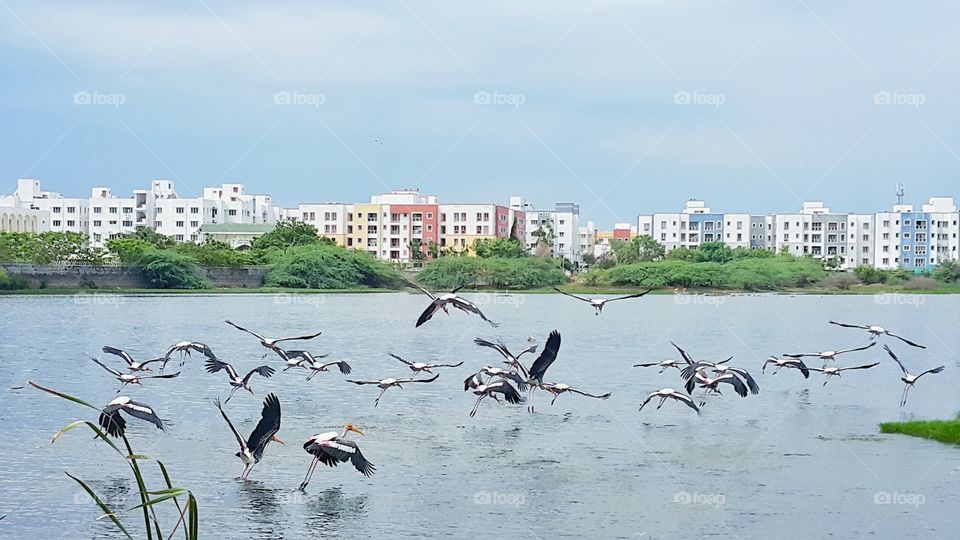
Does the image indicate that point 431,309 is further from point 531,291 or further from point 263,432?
point 531,291

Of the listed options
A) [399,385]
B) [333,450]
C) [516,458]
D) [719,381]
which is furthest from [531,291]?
[333,450]

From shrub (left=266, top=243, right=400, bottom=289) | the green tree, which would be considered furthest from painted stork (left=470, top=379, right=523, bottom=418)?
the green tree

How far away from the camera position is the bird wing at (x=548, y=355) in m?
14.3

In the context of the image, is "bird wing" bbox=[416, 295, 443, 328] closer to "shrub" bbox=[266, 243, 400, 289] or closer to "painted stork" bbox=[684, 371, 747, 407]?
"painted stork" bbox=[684, 371, 747, 407]

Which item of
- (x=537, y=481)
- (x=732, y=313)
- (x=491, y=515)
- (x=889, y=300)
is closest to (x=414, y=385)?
(x=537, y=481)

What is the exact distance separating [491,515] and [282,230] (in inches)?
3198

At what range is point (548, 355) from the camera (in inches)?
572

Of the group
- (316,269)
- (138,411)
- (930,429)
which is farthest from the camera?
(316,269)

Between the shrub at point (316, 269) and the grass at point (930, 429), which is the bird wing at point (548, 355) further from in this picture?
the shrub at point (316, 269)

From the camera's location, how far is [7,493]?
38.7 feet

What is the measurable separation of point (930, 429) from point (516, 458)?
569cm

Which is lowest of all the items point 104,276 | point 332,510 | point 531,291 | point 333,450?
point 332,510

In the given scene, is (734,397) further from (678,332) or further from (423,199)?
(423,199)

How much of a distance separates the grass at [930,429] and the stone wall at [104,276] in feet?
184
